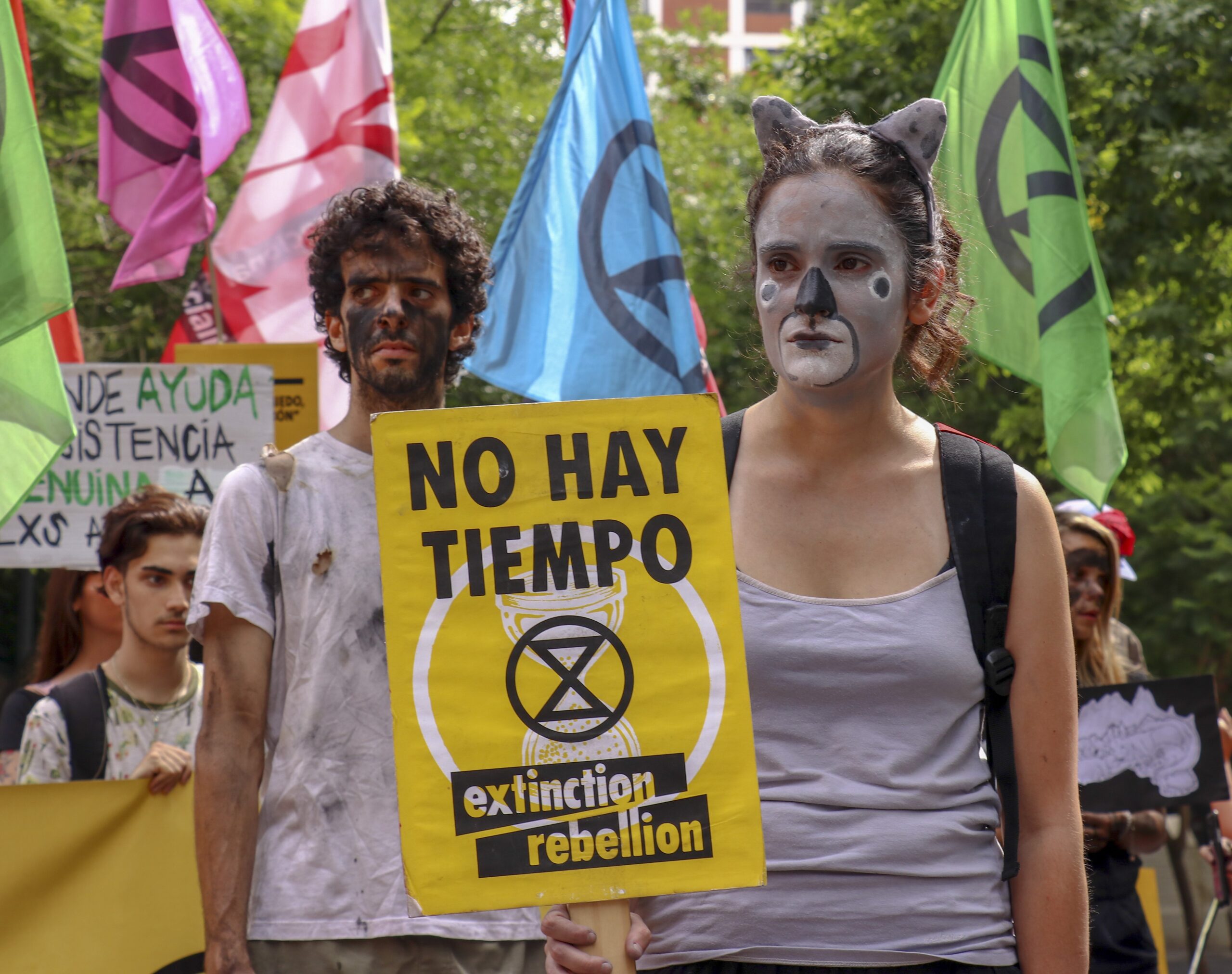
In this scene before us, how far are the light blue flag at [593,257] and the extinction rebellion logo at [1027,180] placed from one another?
1229 millimetres

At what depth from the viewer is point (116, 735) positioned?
4.12 metres

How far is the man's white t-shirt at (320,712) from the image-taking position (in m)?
2.69

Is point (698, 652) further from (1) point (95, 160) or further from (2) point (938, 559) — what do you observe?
(1) point (95, 160)

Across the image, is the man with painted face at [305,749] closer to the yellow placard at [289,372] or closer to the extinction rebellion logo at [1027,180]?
the yellow placard at [289,372]

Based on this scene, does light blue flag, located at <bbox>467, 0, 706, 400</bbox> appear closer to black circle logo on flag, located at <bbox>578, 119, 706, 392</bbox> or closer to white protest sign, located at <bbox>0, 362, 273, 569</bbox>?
black circle logo on flag, located at <bbox>578, 119, 706, 392</bbox>

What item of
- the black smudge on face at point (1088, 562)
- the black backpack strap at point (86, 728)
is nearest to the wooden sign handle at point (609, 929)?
the black backpack strap at point (86, 728)

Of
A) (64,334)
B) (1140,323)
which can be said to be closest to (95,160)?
(64,334)

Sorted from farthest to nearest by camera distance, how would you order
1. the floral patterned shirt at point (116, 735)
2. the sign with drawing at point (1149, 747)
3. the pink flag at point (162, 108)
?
the pink flag at point (162, 108), the sign with drawing at point (1149, 747), the floral patterned shirt at point (116, 735)

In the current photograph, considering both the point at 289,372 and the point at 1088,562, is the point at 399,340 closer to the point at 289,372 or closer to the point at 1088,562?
the point at 289,372

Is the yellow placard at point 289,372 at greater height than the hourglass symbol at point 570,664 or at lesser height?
greater

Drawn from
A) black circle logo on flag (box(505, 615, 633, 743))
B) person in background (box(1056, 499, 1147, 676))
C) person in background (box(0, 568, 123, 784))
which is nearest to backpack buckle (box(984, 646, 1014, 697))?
black circle logo on flag (box(505, 615, 633, 743))

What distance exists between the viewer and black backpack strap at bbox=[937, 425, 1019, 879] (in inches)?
81.7

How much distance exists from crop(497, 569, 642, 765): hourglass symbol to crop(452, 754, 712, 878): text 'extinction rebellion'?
2 centimetres

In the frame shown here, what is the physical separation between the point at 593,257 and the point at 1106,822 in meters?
2.39
